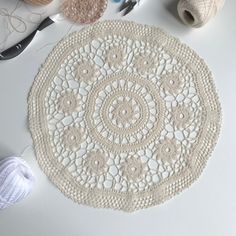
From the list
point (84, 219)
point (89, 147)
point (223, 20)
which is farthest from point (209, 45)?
point (84, 219)

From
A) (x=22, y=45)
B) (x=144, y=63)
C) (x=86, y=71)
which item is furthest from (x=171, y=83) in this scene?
(x=22, y=45)

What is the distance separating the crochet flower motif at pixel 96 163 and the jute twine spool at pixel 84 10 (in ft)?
0.90

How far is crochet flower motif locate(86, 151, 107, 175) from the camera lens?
0.93 meters

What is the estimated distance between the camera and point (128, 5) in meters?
0.99

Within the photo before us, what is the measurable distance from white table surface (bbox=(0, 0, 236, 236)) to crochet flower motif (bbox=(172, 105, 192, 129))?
7cm

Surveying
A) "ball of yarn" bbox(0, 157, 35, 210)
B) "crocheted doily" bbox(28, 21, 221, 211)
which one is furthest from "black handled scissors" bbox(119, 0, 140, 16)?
"ball of yarn" bbox(0, 157, 35, 210)

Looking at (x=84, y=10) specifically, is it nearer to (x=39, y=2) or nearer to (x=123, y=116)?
(x=39, y=2)

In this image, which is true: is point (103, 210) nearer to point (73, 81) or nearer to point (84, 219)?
point (84, 219)

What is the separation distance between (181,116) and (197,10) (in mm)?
206

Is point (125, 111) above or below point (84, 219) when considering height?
above

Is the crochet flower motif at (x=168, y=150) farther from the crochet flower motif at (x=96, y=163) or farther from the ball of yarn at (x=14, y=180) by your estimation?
the ball of yarn at (x=14, y=180)

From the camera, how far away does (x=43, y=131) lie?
951mm

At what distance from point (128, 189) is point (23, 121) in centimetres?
25

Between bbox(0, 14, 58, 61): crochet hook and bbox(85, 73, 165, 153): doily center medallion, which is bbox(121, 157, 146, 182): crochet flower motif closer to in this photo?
bbox(85, 73, 165, 153): doily center medallion
